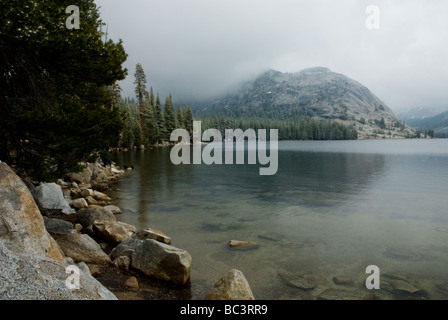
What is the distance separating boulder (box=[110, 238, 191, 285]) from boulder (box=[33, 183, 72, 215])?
6178 millimetres

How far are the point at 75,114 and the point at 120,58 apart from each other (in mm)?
2847

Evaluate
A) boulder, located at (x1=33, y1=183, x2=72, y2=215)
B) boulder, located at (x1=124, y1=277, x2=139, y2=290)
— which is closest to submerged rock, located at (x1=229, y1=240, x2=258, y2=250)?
boulder, located at (x1=124, y1=277, x2=139, y2=290)

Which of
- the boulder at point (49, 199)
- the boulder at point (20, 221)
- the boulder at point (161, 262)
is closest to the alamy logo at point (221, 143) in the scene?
the boulder at point (49, 199)

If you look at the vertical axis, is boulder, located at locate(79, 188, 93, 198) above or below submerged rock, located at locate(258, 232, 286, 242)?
above

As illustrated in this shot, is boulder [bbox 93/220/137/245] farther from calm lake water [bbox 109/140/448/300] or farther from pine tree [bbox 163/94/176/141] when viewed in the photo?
pine tree [bbox 163/94/176/141]

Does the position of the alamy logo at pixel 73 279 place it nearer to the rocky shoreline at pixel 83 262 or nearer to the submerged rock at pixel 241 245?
the rocky shoreline at pixel 83 262

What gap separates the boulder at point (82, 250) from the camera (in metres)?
8.08

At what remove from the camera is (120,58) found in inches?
424

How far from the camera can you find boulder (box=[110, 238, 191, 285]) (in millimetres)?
7426

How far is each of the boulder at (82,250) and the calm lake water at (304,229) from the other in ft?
9.37

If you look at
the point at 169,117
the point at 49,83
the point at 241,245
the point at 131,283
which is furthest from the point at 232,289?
the point at 169,117

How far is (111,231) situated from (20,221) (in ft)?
14.4

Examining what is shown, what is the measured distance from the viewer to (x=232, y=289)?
19.9 ft
